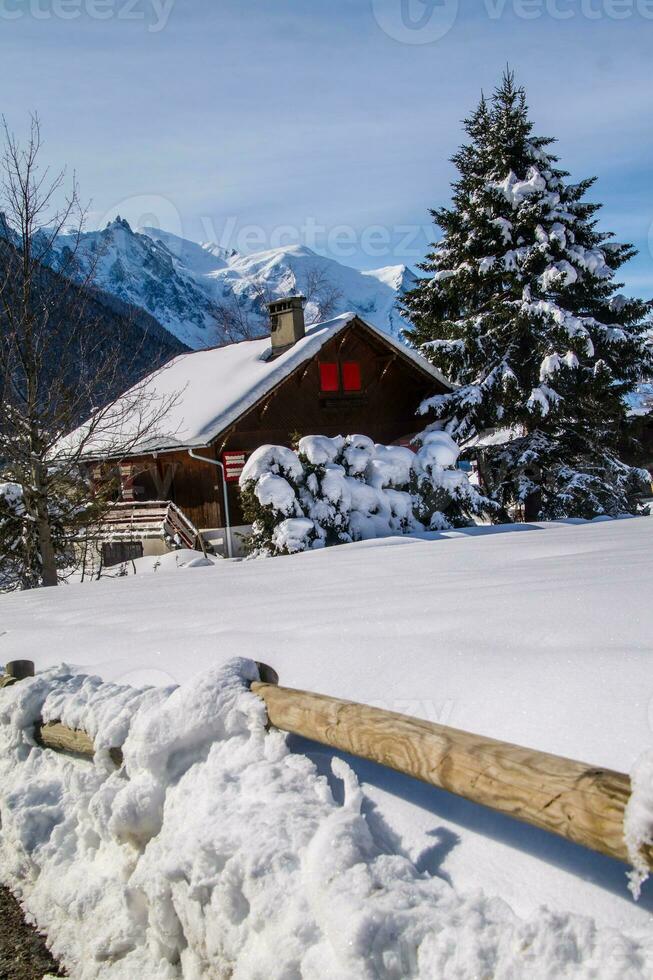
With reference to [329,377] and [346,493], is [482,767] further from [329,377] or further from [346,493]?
[329,377]

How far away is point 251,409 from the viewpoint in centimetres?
2141

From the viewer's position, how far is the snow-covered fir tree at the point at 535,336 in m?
19.8

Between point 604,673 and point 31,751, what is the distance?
2842 millimetres

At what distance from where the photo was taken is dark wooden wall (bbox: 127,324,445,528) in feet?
72.1

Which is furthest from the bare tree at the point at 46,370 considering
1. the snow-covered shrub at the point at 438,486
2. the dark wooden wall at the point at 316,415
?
the dark wooden wall at the point at 316,415

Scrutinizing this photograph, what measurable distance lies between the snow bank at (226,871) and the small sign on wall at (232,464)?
17379 millimetres

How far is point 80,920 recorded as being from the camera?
3115mm

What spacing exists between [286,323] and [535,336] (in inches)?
282

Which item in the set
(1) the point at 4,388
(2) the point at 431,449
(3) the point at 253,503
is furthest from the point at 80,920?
(2) the point at 431,449

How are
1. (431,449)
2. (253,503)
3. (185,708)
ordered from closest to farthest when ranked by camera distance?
1. (185,708)
2. (253,503)
3. (431,449)

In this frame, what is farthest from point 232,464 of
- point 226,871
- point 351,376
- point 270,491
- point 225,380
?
point 226,871

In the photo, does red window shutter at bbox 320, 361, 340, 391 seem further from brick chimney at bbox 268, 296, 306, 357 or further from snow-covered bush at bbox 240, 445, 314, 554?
snow-covered bush at bbox 240, 445, 314, 554

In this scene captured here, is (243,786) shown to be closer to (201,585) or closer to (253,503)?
(201,585)

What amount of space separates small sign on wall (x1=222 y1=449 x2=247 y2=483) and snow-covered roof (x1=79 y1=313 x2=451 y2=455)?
113cm
